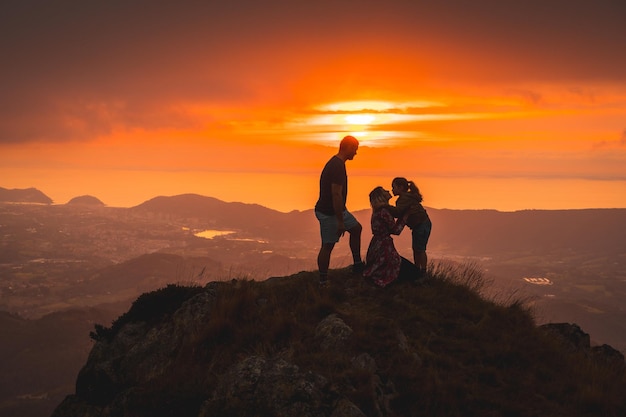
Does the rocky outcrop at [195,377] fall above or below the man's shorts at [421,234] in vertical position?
below

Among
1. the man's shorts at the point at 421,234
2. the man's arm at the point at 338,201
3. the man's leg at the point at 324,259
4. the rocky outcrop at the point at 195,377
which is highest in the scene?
the man's arm at the point at 338,201

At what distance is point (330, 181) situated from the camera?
13320 mm

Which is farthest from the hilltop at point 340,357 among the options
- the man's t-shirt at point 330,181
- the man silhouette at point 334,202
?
the man's t-shirt at point 330,181

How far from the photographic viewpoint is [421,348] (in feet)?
35.0

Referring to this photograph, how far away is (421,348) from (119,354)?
28.2ft

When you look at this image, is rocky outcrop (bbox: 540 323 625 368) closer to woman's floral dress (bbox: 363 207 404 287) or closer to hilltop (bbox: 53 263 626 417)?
hilltop (bbox: 53 263 626 417)

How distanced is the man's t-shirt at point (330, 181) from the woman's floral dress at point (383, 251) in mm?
1665

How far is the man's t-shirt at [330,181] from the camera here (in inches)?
522

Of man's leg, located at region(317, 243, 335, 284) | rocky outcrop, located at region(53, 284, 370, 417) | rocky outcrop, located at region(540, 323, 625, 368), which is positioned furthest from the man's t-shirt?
rocky outcrop, located at region(540, 323, 625, 368)

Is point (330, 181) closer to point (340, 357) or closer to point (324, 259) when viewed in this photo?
point (324, 259)

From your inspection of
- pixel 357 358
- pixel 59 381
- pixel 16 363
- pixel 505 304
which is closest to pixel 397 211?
pixel 505 304

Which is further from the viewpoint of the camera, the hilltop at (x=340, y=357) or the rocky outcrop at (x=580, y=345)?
the rocky outcrop at (x=580, y=345)

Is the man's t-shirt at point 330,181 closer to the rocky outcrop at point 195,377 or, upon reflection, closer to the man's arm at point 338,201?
the man's arm at point 338,201

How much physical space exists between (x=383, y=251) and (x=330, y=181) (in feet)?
9.72
